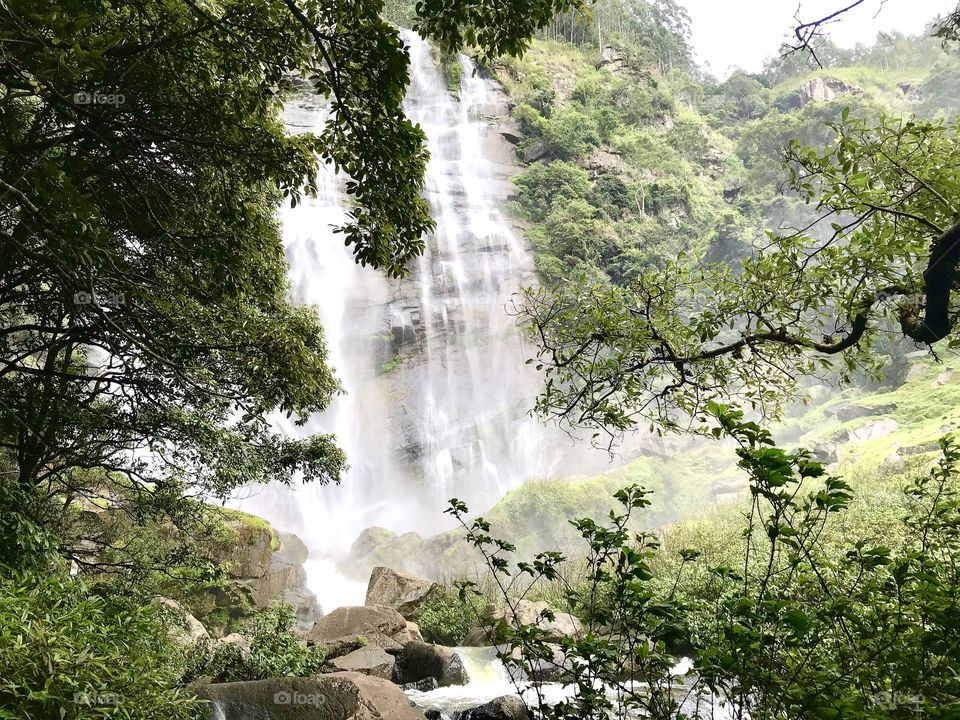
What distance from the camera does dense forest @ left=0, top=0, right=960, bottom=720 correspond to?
244cm

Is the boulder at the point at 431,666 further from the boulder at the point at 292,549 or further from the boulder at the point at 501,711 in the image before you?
the boulder at the point at 292,549

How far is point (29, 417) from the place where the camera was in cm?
571

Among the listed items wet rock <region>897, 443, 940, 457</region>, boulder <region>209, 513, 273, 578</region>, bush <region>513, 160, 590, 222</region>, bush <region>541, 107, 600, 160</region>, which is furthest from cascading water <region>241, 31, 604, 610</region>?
wet rock <region>897, 443, 940, 457</region>

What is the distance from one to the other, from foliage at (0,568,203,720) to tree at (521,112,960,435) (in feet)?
9.07

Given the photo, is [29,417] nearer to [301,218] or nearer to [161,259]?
[161,259]

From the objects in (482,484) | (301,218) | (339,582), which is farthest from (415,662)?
(301,218)

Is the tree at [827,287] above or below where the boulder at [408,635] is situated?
above

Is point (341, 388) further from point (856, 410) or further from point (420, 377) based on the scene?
point (856, 410)

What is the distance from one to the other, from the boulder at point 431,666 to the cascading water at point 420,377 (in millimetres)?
12368

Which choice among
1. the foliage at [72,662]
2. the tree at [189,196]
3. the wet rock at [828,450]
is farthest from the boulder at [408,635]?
the wet rock at [828,450]

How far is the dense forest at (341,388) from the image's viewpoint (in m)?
2.44

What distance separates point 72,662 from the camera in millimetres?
3084

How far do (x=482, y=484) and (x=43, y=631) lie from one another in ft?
68.1

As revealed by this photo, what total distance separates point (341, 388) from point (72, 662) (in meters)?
5.06
